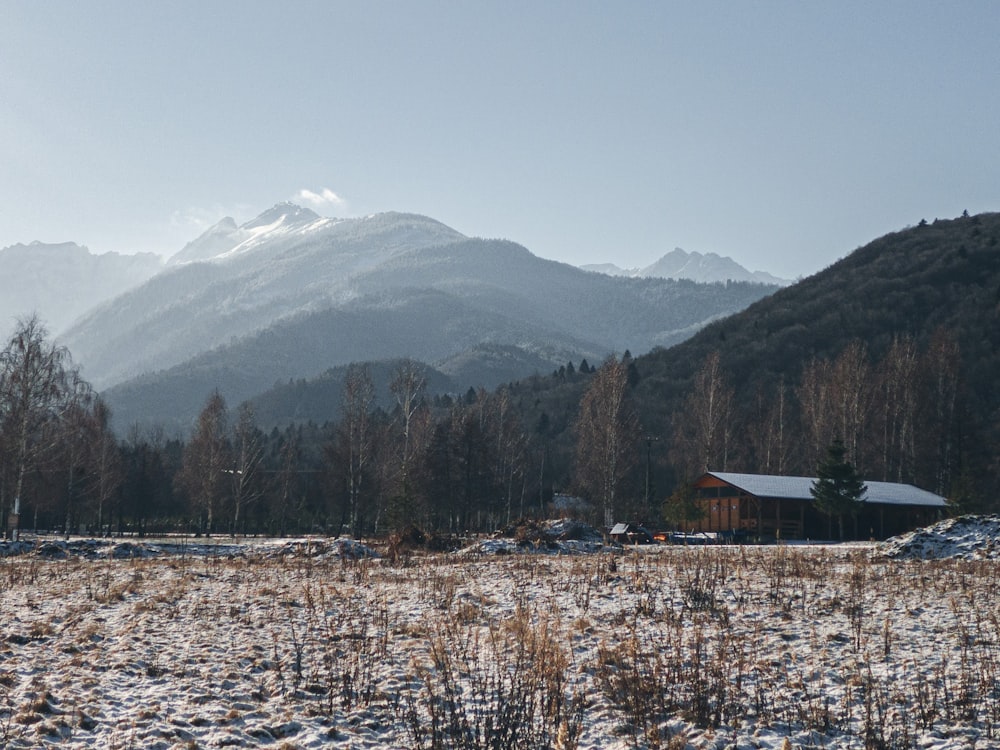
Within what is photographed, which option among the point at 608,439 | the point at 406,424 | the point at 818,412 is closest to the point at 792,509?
the point at 608,439

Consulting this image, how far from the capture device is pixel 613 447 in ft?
203

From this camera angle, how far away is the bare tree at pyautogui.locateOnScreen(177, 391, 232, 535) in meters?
67.9

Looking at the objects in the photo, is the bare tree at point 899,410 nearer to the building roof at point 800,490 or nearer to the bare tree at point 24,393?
the building roof at point 800,490

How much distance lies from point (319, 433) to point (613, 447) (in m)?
109

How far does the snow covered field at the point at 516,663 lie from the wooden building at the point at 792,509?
37.8 meters

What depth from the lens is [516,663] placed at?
11.3 metres

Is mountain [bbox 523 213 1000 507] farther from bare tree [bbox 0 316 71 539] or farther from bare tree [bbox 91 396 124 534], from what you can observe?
bare tree [bbox 91 396 124 534]

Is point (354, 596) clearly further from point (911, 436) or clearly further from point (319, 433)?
point (319, 433)

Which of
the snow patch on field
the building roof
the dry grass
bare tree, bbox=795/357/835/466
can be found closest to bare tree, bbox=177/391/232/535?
the building roof

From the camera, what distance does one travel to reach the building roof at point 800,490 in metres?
55.1

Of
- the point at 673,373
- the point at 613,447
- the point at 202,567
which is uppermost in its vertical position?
the point at 673,373

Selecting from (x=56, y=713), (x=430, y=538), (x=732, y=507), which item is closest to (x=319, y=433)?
(x=732, y=507)

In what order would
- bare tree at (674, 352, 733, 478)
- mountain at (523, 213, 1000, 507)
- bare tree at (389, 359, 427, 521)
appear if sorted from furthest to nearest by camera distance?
bare tree at (674, 352, 733, 478) < mountain at (523, 213, 1000, 507) < bare tree at (389, 359, 427, 521)

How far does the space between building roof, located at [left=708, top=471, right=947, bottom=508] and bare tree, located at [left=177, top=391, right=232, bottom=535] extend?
3862cm
